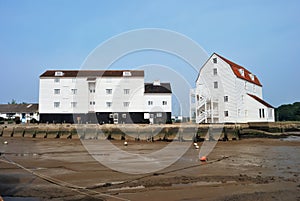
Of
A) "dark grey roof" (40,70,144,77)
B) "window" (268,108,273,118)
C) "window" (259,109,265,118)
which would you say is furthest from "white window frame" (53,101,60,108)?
"window" (268,108,273,118)

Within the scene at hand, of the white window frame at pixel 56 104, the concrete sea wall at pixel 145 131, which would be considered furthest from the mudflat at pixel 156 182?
the white window frame at pixel 56 104

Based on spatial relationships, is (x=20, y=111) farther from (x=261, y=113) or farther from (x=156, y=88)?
(x=261, y=113)

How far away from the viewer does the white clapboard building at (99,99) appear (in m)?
51.1

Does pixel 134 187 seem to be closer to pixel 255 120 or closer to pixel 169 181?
pixel 169 181

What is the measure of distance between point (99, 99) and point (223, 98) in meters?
21.5

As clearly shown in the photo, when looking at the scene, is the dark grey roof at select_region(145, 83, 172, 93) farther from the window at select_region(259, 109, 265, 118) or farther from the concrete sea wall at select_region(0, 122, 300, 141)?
the concrete sea wall at select_region(0, 122, 300, 141)

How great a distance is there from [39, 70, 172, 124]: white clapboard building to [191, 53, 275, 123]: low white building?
1110cm

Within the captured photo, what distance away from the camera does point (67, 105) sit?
51688mm

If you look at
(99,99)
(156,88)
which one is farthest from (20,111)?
(156,88)

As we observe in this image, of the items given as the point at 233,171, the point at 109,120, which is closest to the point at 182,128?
the point at 233,171

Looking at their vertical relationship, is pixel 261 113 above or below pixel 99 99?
below

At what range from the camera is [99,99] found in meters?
51.5

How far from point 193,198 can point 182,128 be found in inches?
780

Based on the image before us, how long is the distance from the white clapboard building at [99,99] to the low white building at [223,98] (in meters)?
11.1
